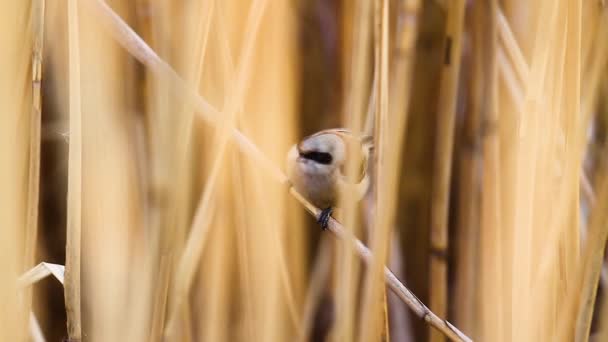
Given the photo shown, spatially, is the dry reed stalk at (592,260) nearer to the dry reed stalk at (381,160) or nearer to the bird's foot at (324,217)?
the dry reed stalk at (381,160)

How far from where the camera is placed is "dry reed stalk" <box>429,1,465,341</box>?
75cm

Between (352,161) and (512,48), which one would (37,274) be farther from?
(512,48)

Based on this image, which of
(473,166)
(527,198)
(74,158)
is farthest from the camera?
(473,166)

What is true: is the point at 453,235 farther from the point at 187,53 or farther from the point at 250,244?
the point at 187,53

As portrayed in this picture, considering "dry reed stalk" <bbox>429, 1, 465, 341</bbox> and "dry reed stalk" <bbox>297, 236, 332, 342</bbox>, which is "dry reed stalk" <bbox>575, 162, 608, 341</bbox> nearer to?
"dry reed stalk" <bbox>429, 1, 465, 341</bbox>

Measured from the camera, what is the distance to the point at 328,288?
119cm

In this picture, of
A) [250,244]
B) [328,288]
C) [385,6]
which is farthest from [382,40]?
[328,288]

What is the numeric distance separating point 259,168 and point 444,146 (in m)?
0.23

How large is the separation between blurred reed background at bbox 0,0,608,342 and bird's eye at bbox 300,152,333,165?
0.17ft

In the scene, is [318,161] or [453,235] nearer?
[318,161]

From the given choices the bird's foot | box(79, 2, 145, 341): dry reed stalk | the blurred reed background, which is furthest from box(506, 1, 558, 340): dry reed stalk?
box(79, 2, 145, 341): dry reed stalk

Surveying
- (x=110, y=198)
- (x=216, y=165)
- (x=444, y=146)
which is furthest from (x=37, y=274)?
(x=444, y=146)

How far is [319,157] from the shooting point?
96cm

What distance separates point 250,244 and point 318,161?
0.19 m
